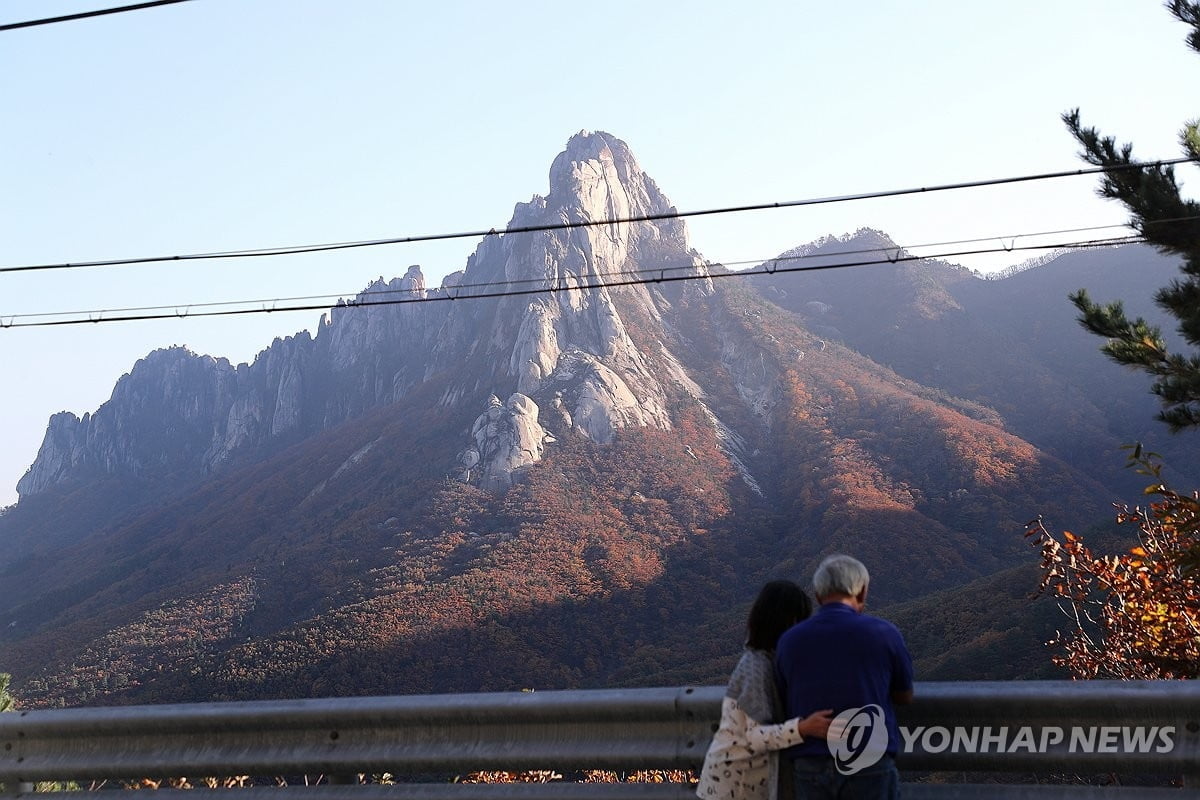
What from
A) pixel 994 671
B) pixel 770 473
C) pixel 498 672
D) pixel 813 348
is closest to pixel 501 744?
pixel 994 671

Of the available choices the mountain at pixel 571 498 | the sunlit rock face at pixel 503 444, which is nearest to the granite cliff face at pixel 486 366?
the sunlit rock face at pixel 503 444

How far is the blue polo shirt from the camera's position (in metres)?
4.14

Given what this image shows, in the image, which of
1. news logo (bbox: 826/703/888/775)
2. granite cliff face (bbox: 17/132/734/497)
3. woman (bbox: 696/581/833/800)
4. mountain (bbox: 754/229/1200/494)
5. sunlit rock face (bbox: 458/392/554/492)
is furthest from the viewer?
granite cliff face (bbox: 17/132/734/497)

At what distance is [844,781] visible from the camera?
418 cm

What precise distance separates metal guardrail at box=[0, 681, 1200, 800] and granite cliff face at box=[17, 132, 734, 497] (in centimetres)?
4645

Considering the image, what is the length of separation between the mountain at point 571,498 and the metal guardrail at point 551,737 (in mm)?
33338

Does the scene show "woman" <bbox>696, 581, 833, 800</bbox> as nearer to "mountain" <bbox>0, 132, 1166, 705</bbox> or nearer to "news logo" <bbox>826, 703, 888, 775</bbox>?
"news logo" <bbox>826, 703, 888, 775</bbox>

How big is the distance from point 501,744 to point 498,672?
51.5 m

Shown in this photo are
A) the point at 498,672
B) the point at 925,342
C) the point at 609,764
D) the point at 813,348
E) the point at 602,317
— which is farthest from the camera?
the point at 925,342

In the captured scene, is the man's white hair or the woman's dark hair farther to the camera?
the woman's dark hair

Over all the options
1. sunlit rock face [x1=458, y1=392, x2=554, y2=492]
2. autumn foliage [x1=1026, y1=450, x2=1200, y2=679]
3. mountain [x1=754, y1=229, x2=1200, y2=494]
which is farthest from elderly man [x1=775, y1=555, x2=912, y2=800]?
sunlit rock face [x1=458, y1=392, x2=554, y2=492]

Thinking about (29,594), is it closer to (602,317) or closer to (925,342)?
(602,317)

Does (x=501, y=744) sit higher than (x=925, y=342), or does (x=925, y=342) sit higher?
(x=925, y=342)

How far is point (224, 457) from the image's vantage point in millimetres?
155750
